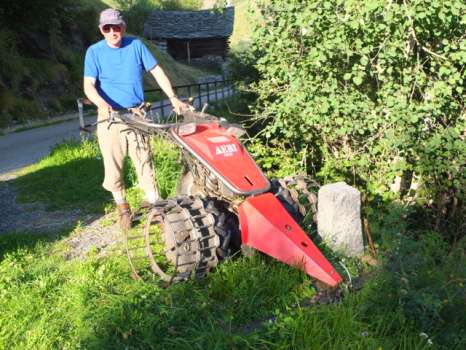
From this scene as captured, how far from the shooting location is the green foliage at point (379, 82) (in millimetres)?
4621

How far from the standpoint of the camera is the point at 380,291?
10.0 feet

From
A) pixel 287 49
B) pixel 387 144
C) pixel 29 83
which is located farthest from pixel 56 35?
pixel 387 144

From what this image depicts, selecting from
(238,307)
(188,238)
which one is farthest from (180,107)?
(238,307)

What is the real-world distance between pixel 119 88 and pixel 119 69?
179 millimetres

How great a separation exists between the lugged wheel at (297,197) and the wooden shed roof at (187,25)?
40200 mm

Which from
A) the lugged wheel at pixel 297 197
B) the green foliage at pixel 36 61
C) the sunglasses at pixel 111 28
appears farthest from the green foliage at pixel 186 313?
the green foliage at pixel 36 61

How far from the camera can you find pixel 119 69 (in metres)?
4.53

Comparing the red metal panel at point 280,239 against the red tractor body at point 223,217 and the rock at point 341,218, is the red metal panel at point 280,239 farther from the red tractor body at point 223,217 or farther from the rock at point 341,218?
the rock at point 341,218

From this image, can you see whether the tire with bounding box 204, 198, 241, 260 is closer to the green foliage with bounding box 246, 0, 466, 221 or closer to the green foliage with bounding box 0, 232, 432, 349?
the green foliage with bounding box 0, 232, 432, 349

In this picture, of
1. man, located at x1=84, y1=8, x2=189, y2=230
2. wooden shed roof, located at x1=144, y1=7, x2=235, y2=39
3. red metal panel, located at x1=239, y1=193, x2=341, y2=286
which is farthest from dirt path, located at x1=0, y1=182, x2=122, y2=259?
wooden shed roof, located at x1=144, y1=7, x2=235, y2=39

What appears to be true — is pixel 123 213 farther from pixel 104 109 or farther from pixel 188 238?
pixel 188 238

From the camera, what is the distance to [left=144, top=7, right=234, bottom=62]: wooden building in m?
43.1

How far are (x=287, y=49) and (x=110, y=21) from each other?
2.30 metres

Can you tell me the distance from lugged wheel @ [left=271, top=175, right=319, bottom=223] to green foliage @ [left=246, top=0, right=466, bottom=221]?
42.3 inches
